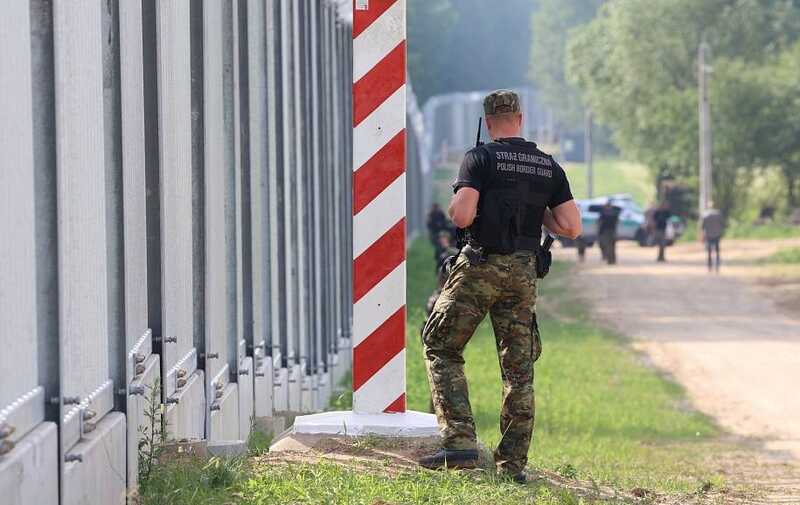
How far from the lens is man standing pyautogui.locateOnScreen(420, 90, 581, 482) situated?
7.35m

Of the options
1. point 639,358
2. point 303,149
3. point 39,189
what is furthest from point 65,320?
point 639,358

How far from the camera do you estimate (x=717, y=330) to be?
85.0 feet

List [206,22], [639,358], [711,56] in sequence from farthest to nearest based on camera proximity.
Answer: [711,56] < [639,358] < [206,22]

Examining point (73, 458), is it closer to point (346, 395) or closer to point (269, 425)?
point (269, 425)

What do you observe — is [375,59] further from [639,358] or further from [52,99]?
[639,358]

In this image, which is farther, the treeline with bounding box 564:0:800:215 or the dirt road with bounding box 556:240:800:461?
the treeline with bounding box 564:0:800:215

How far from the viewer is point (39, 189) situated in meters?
4.86

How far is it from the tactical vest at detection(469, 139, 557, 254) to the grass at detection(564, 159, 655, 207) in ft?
251

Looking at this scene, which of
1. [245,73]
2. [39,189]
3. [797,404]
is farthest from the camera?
[797,404]

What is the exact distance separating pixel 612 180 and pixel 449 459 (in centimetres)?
9403

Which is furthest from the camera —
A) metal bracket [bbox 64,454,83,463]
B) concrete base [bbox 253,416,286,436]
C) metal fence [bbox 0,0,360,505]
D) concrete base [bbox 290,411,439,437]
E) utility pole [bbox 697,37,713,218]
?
utility pole [bbox 697,37,713,218]

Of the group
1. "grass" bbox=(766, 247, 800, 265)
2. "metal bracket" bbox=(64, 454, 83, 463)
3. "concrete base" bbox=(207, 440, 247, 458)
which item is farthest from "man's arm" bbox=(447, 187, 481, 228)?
"grass" bbox=(766, 247, 800, 265)

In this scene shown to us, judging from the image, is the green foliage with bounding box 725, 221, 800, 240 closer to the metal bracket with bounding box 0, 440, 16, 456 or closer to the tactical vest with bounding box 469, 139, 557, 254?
the tactical vest with bounding box 469, 139, 557, 254

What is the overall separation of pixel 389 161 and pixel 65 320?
3.28m
